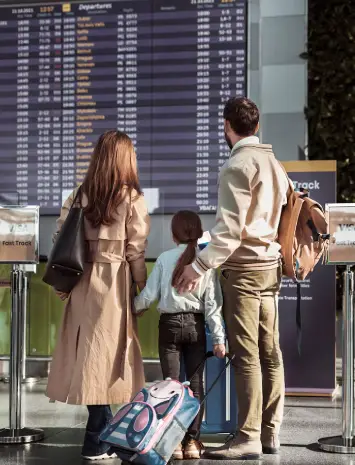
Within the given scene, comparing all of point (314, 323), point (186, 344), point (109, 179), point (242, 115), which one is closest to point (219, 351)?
point (186, 344)

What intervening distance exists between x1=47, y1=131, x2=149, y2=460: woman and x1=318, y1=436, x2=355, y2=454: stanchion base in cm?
105

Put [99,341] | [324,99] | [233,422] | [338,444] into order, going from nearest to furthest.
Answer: [99,341] < [338,444] < [233,422] < [324,99]

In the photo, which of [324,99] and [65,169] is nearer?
[65,169]

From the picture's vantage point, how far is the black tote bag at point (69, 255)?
436cm

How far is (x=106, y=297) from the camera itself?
443 cm

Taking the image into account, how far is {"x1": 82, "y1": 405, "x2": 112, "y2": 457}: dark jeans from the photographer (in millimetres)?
4492

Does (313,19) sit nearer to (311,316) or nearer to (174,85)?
(174,85)

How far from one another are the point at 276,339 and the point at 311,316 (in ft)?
7.18

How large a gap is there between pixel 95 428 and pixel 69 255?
87 centimetres

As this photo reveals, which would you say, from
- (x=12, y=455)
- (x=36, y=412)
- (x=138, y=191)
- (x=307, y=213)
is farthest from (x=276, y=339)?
(x=36, y=412)

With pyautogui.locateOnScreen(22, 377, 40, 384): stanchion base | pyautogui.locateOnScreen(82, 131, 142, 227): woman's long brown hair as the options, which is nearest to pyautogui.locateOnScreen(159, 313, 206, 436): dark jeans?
pyautogui.locateOnScreen(82, 131, 142, 227): woman's long brown hair

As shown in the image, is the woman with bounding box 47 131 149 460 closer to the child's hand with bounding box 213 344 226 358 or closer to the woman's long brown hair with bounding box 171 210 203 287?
the woman's long brown hair with bounding box 171 210 203 287

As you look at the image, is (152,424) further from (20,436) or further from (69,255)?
(20,436)

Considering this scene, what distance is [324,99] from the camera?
Answer: 8375mm
